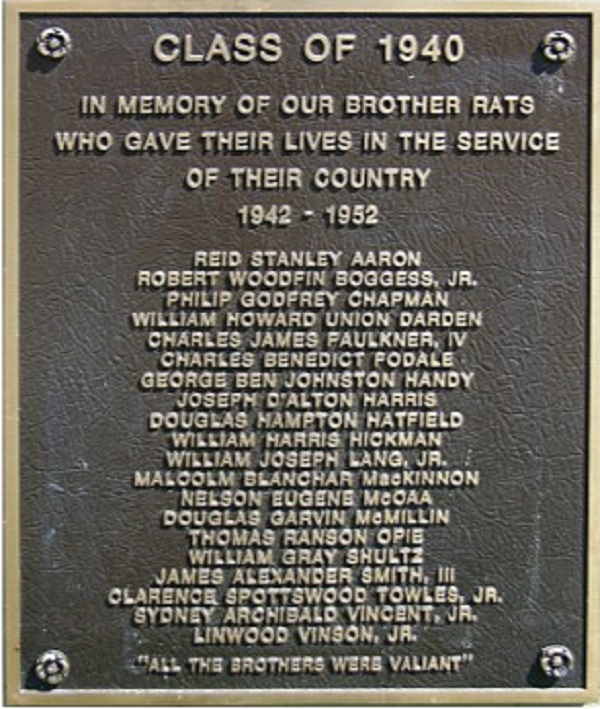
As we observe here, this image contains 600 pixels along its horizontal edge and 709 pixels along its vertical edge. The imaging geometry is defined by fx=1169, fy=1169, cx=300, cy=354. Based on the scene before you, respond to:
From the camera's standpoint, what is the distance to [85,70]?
11.5 feet

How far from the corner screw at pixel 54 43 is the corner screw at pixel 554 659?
2318 mm

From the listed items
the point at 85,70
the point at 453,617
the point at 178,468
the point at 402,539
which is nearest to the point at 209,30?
the point at 85,70

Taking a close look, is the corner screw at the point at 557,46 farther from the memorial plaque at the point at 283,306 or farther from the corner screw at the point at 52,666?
the corner screw at the point at 52,666

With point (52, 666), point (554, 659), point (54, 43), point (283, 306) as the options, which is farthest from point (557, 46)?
point (52, 666)

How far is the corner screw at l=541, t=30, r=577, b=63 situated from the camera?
11.5 feet

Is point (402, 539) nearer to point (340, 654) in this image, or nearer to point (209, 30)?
point (340, 654)

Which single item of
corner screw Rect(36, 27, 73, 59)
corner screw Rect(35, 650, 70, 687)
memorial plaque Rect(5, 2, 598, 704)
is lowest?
corner screw Rect(35, 650, 70, 687)

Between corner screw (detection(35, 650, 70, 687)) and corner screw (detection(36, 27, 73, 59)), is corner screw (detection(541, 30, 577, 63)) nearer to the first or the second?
corner screw (detection(36, 27, 73, 59))

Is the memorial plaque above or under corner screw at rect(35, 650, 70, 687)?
above

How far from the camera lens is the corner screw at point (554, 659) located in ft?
11.7

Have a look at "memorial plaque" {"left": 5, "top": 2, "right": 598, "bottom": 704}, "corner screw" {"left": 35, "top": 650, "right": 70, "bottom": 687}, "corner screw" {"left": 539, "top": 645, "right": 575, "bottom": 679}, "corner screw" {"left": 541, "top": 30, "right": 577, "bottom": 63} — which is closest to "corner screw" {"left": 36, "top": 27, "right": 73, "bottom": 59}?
"memorial plaque" {"left": 5, "top": 2, "right": 598, "bottom": 704}

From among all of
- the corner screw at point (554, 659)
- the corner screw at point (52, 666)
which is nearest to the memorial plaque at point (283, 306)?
the corner screw at point (52, 666)

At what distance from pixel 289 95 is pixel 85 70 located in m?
0.62

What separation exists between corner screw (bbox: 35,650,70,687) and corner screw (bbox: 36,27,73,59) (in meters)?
1.80
